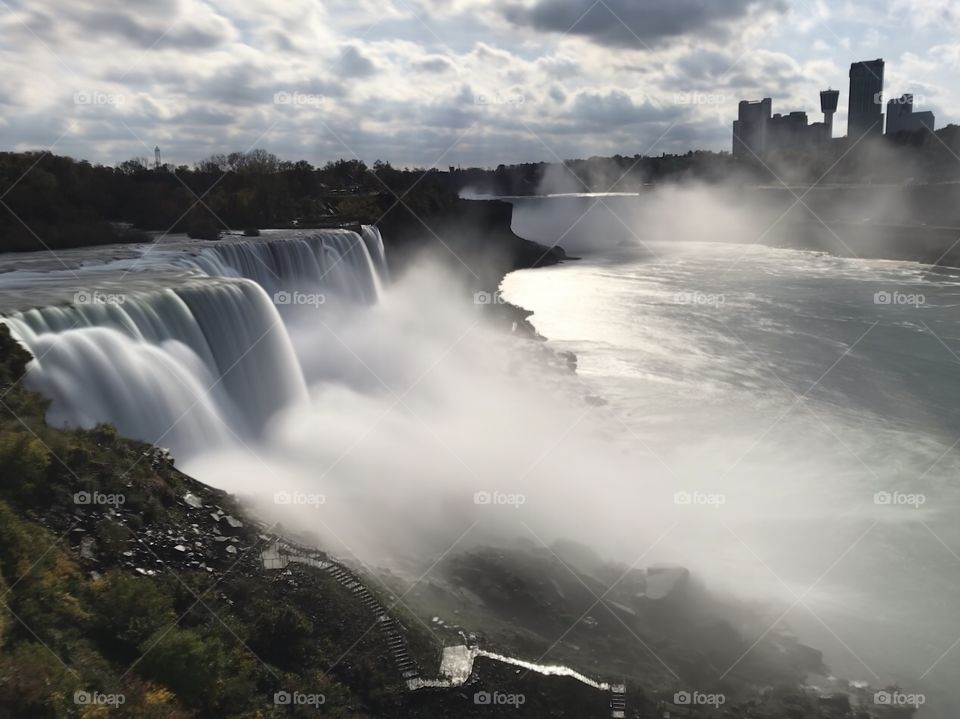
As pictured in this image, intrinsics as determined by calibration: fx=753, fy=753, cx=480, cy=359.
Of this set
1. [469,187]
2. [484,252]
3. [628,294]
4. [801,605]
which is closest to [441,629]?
[801,605]

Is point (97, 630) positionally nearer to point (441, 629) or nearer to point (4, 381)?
point (441, 629)
